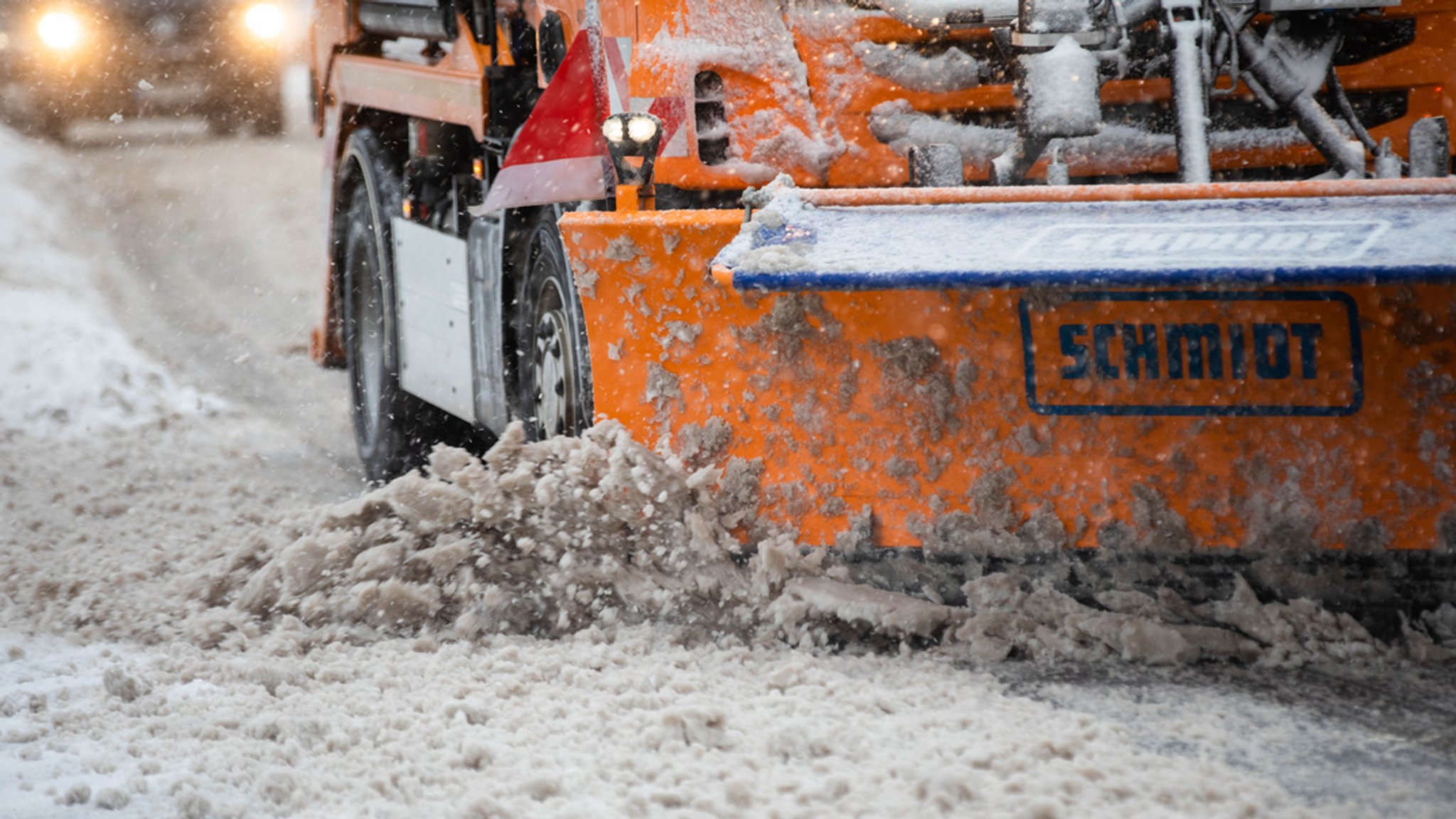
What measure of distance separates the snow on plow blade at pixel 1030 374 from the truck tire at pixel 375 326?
2.62 metres

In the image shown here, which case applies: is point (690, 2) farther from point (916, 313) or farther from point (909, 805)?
point (909, 805)

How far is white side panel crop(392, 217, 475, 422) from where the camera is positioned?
507cm

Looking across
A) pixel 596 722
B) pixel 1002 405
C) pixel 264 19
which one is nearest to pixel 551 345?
pixel 1002 405

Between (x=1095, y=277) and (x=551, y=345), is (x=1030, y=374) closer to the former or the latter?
(x=1095, y=277)

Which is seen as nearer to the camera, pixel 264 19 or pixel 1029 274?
pixel 1029 274

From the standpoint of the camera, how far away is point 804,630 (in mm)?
3318

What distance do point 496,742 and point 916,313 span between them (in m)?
1.20

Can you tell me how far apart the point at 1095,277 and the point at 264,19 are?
1301 cm

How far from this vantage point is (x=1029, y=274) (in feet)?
8.92

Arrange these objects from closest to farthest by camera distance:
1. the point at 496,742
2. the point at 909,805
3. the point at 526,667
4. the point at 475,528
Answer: the point at 909,805 < the point at 496,742 < the point at 526,667 < the point at 475,528

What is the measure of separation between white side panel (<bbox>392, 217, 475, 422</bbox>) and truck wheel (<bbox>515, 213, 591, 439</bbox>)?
18.9 inches

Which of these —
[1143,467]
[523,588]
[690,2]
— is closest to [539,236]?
[690,2]

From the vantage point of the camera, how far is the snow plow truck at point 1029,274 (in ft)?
9.70

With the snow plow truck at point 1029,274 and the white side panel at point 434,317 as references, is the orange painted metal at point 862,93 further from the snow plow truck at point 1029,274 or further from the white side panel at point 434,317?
the white side panel at point 434,317
